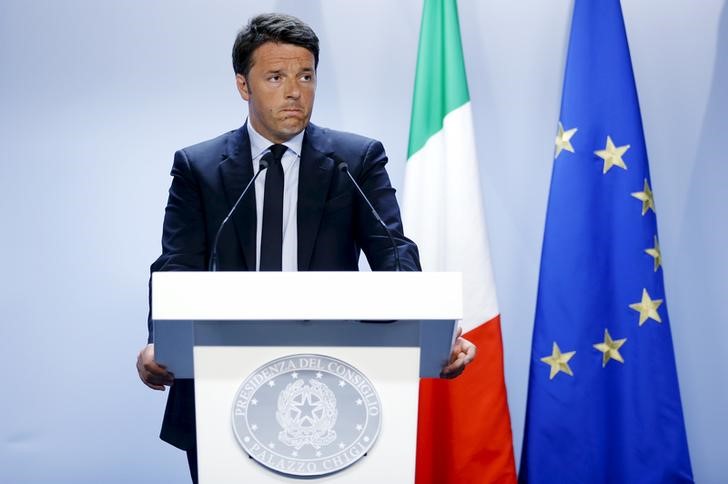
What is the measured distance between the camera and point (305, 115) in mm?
2303

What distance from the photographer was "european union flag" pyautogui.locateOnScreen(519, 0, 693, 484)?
10.7 ft

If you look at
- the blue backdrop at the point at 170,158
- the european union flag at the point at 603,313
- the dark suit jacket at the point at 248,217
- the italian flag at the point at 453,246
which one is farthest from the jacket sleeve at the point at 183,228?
the european union flag at the point at 603,313

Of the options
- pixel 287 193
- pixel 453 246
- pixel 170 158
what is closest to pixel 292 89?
pixel 287 193

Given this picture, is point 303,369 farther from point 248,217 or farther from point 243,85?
point 243,85

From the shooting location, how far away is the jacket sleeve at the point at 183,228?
7.30 ft

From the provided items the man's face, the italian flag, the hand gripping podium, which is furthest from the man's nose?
the italian flag

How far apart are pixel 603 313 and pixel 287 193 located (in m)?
1.52

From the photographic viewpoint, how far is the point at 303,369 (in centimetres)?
145

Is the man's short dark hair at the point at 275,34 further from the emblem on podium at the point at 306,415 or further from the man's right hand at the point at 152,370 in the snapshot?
the emblem on podium at the point at 306,415

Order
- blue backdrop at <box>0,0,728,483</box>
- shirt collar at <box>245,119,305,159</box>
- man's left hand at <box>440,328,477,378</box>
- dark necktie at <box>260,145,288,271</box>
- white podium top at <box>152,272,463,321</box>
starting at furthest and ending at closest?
blue backdrop at <box>0,0,728,483</box>
shirt collar at <box>245,119,305,159</box>
dark necktie at <box>260,145,288,271</box>
man's left hand at <box>440,328,477,378</box>
white podium top at <box>152,272,463,321</box>

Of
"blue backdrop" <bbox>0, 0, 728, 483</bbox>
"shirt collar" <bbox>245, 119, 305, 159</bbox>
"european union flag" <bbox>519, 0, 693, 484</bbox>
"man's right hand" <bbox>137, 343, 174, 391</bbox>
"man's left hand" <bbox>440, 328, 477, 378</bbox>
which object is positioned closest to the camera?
"man's right hand" <bbox>137, 343, 174, 391</bbox>

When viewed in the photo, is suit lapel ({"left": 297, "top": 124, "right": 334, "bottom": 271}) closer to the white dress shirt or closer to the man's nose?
the white dress shirt

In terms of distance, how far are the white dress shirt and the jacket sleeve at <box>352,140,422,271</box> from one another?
0.53 feet

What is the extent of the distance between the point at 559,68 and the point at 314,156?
1795 mm
